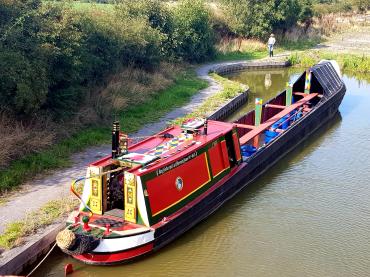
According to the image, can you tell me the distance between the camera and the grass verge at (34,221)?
759 centimetres

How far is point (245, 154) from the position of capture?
11.8 m

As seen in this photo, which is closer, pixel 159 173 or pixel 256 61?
pixel 159 173

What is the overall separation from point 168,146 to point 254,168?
2.77 m

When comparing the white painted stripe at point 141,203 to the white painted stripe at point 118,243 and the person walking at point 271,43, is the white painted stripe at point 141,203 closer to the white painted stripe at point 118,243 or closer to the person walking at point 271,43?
the white painted stripe at point 118,243

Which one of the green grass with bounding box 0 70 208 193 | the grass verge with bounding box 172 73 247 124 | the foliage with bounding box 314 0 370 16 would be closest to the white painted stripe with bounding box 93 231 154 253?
the green grass with bounding box 0 70 208 193

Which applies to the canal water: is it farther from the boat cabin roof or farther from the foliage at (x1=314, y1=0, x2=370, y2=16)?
the foliage at (x1=314, y1=0, x2=370, y2=16)

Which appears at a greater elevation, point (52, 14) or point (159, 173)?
point (52, 14)

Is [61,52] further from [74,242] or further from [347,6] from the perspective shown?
[347,6]

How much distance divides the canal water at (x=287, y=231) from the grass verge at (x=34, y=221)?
1.92ft

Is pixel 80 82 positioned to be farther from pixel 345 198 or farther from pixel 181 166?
pixel 345 198

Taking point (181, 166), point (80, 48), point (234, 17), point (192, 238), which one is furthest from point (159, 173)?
point (234, 17)

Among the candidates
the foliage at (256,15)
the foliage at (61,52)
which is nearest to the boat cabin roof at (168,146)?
the foliage at (61,52)

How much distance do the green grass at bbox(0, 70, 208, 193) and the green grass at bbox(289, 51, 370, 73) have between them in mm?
8794

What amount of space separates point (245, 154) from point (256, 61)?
48.4 feet
